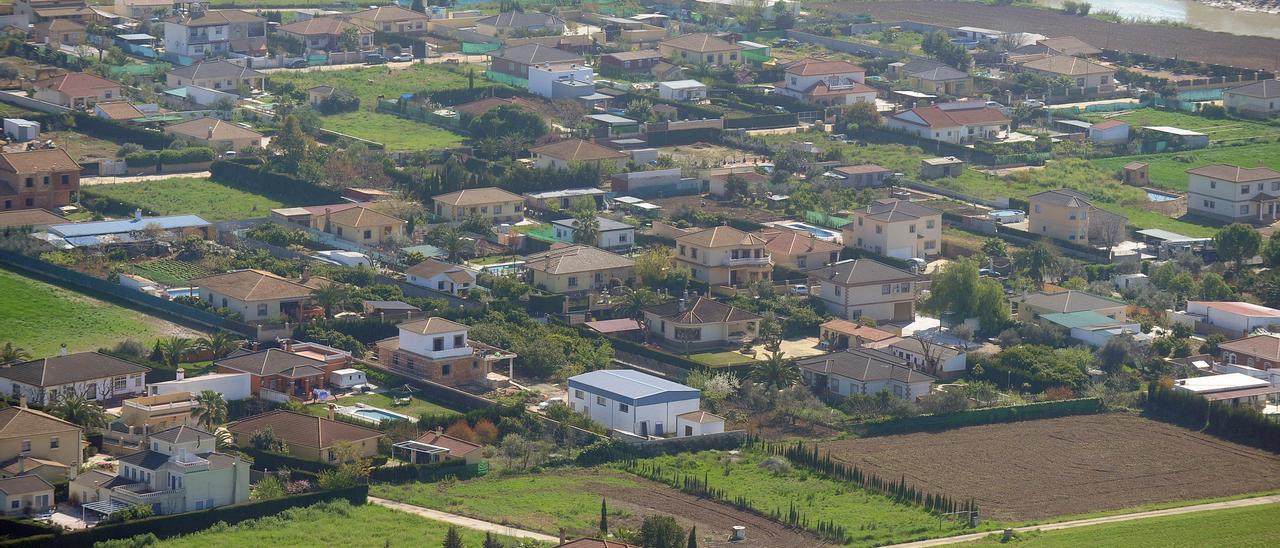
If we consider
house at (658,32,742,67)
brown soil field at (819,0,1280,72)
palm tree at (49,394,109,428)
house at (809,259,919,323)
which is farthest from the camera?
brown soil field at (819,0,1280,72)

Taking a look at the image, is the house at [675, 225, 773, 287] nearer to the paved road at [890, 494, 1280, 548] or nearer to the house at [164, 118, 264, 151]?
the paved road at [890, 494, 1280, 548]

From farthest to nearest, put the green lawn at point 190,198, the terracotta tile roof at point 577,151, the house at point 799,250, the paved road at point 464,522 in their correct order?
the terracotta tile roof at point 577,151
the green lawn at point 190,198
the house at point 799,250
the paved road at point 464,522

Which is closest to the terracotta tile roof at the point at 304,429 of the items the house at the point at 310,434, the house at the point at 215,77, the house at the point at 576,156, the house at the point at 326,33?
the house at the point at 310,434

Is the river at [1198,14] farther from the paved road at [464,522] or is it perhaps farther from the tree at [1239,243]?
the paved road at [464,522]

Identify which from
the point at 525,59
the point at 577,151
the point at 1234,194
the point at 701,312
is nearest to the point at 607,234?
the point at 701,312

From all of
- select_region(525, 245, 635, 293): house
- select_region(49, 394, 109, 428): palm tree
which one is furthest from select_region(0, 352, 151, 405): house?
select_region(525, 245, 635, 293): house
